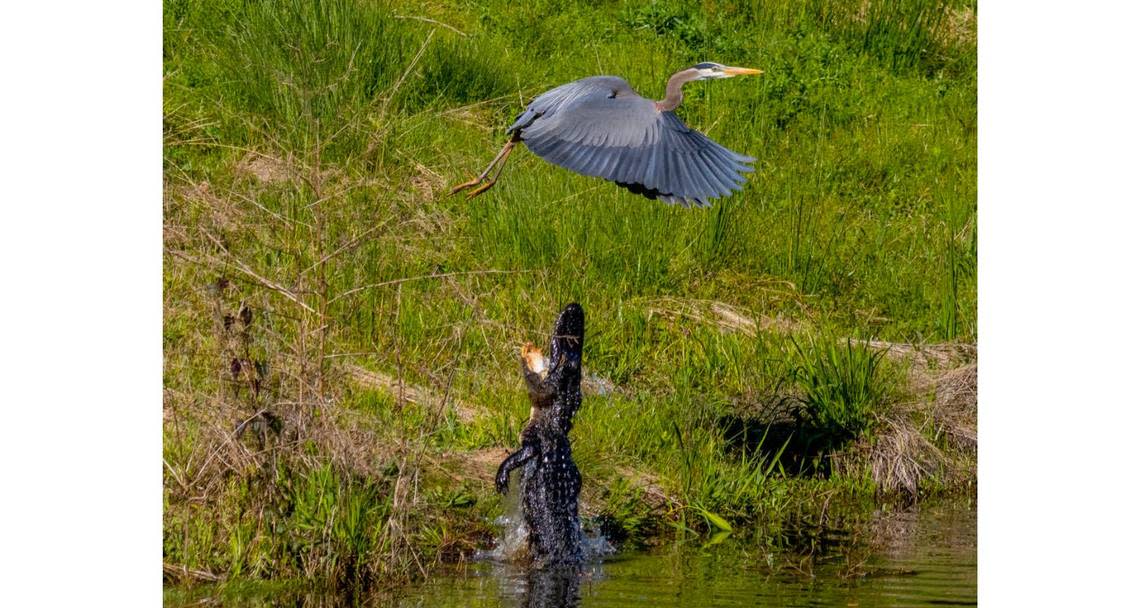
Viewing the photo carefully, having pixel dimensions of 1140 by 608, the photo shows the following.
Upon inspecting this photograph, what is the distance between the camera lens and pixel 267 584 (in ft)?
17.3

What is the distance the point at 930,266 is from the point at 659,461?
2.13 metres

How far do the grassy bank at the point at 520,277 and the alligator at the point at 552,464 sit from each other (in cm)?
24

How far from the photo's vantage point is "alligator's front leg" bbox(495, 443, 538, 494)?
18.3ft

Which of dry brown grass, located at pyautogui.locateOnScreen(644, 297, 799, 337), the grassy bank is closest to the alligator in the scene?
the grassy bank

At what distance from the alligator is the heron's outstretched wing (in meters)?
0.60

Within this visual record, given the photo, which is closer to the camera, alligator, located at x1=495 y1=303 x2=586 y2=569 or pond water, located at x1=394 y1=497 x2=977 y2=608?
pond water, located at x1=394 y1=497 x2=977 y2=608

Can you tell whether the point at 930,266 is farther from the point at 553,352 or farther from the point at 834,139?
the point at 553,352

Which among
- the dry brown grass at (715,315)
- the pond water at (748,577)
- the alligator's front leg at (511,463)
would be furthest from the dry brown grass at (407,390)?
the dry brown grass at (715,315)

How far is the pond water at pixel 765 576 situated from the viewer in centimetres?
521

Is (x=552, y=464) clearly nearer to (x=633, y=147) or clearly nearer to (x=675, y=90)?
(x=633, y=147)

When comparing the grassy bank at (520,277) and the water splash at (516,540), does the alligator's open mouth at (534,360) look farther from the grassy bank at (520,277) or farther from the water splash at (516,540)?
the water splash at (516,540)

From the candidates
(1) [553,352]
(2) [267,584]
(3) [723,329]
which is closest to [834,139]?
(3) [723,329]

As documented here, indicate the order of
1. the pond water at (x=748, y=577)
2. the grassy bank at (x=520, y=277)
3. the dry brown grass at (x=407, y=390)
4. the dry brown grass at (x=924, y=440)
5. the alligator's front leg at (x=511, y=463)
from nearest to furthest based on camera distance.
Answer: the pond water at (x=748, y=577)
the grassy bank at (x=520, y=277)
the alligator's front leg at (x=511, y=463)
the dry brown grass at (x=407, y=390)
the dry brown grass at (x=924, y=440)

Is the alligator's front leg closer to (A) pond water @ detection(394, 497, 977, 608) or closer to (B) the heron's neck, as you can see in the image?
(A) pond water @ detection(394, 497, 977, 608)
